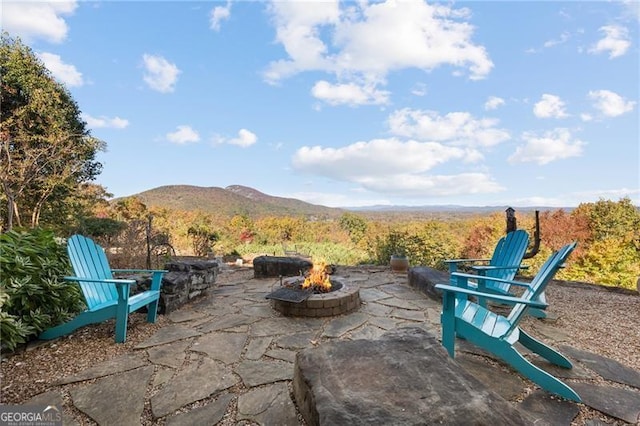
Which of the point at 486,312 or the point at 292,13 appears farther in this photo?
the point at 292,13

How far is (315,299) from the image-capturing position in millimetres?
3096

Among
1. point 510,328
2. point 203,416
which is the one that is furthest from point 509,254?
point 203,416

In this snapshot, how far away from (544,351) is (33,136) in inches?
433

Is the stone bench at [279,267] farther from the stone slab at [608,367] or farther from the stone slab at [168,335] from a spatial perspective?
the stone slab at [608,367]

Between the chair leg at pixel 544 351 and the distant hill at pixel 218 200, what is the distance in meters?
16.8

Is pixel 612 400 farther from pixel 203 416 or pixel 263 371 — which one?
pixel 203 416

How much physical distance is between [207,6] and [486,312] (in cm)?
632

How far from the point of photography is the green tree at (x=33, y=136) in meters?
7.53

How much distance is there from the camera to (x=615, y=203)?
11.3 meters

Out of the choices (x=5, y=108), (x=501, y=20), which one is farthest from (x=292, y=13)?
(x=5, y=108)

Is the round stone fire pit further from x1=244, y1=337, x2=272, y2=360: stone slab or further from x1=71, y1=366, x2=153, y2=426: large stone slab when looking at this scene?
x1=71, y1=366, x2=153, y2=426: large stone slab

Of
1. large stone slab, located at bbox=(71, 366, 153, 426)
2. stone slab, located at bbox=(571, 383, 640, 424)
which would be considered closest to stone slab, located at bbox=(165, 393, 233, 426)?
large stone slab, located at bbox=(71, 366, 153, 426)

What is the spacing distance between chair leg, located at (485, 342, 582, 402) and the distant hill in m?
17.0

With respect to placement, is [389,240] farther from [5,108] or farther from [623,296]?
[5,108]
